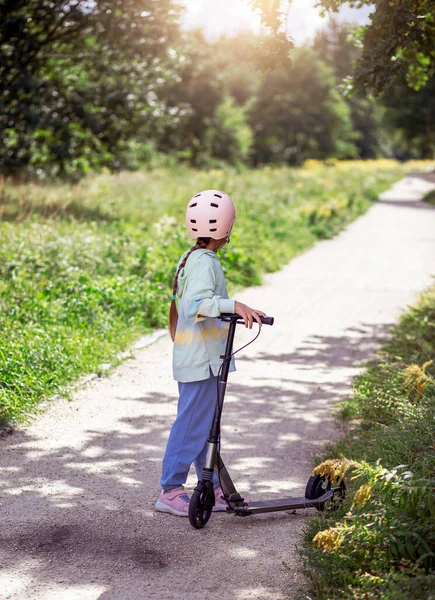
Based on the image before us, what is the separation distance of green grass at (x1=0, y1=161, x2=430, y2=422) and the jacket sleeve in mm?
2326

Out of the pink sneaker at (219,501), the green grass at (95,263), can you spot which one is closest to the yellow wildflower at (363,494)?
the pink sneaker at (219,501)

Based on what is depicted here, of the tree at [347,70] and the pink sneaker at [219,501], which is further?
the tree at [347,70]

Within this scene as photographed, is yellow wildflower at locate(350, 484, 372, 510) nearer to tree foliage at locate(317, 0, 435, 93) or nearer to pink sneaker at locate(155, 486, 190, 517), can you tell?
pink sneaker at locate(155, 486, 190, 517)

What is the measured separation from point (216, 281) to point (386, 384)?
9.14 ft

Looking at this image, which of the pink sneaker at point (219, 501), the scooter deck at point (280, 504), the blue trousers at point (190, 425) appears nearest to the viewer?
the scooter deck at point (280, 504)

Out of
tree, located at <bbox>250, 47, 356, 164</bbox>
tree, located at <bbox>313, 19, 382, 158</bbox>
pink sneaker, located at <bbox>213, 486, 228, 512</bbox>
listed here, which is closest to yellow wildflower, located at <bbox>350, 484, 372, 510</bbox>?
pink sneaker, located at <bbox>213, 486, 228, 512</bbox>

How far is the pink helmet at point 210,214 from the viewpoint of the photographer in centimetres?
420

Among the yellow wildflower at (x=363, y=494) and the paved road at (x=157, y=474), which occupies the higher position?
the yellow wildflower at (x=363, y=494)

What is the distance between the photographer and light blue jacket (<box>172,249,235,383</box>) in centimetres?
425

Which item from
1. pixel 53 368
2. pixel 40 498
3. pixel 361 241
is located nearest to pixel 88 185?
pixel 361 241

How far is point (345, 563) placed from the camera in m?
3.56

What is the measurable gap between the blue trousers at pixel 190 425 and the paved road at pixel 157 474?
329mm

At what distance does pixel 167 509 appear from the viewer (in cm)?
454

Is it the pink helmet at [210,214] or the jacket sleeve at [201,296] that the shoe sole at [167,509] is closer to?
the jacket sleeve at [201,296]
